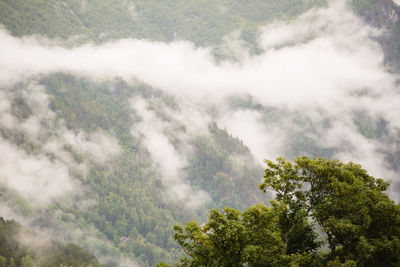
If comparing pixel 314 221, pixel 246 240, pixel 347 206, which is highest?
pixel 347 206

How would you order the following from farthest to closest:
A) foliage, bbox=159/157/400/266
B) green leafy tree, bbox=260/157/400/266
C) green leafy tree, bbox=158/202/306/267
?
green leafy tree, bbox=158/202/306/267
foliage, bbox=159/157/400/266
green leafy tree, bbox=260/157/400/266

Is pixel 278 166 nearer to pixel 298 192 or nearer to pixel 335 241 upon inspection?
pixel 298 192

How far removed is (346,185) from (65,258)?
164 metres

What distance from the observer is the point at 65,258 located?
538ft

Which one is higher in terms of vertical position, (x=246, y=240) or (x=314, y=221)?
(x=314, y=221)

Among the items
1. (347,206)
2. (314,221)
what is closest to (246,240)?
(314,221)

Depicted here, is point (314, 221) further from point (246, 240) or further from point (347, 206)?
point (246, 240)

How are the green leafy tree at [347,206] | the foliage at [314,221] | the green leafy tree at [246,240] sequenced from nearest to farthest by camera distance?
the green leafy tree at [347,206]
the foliage at [314,221]
the green leafy tree at [246,240]

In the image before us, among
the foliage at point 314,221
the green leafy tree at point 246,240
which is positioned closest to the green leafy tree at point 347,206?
the foliage at point 314,221

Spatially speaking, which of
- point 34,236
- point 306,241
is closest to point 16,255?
point 34,236

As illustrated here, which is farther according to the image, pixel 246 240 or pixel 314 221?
pixel 314 221

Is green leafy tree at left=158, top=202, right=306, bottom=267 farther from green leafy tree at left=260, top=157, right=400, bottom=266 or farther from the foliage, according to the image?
green leafy tree at left=260, top=157, right=400, bottom=266

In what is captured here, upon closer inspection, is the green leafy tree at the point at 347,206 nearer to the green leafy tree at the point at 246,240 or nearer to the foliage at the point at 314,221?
the foliage at the point at 314,221

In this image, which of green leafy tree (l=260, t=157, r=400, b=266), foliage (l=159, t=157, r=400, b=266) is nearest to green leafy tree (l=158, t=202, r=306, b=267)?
foliage (l=159, t=157, r=400, b=266)
